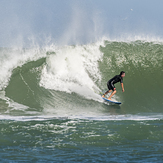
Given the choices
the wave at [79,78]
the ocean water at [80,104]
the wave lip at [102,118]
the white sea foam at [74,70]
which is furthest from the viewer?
the white sea foam at [74,70]

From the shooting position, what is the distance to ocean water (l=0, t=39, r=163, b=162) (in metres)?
4.97

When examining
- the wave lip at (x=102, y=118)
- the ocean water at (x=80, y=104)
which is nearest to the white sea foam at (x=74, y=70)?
the ocean water at (x=80, y=104)

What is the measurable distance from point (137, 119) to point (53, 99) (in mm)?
3888

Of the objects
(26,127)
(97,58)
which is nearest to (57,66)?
(97,58)

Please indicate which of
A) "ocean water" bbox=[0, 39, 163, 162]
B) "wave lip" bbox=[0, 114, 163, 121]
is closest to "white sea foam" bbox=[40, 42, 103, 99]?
"ocean water" bbox=[0, 39, 163, 162]

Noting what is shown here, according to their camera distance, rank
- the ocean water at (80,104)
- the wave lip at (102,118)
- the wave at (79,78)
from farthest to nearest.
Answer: the wave at (79,78) < the wave lip at (102,118) < the ocean water at (80,104)

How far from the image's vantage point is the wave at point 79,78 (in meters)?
9.71

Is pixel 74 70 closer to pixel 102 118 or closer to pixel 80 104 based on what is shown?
pixel 80 104

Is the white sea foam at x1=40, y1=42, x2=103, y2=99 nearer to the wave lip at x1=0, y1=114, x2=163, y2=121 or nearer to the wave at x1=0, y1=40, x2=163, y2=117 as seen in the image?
the wave at x1=0, y1=40, x2=163, y2=117

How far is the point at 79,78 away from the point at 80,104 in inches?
97.5

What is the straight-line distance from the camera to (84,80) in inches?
485

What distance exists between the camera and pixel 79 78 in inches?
488

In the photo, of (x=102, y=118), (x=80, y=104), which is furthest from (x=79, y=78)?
(x=102, y=118)

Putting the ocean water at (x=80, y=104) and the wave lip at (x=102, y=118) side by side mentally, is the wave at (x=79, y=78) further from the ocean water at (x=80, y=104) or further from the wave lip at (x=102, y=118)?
the wave lip at (x=102, y=118)
